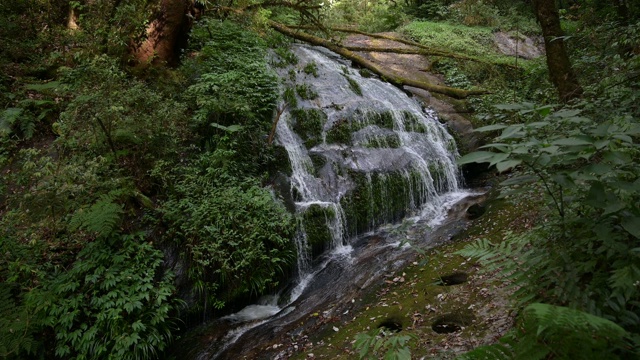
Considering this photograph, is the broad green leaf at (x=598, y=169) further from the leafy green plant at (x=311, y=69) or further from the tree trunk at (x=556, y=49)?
the leafy green plant at (x=311, y=69)

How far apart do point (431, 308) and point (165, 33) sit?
8.40 metres

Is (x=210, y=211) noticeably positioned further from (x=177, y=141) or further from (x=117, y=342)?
(x=117, y=342)

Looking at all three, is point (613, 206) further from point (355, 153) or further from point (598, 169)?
point (355, 153)

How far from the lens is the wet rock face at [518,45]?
16516 millimetres

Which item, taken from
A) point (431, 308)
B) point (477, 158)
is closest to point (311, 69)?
point (431, 308)

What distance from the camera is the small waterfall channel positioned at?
606cm

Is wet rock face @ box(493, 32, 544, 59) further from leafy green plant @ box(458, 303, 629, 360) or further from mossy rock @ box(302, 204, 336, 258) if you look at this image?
leafy green plant @ box(458, 303, 629, 360)

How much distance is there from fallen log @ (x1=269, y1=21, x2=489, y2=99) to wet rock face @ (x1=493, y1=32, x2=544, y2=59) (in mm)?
6224

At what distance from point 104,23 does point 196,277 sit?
19.8 feet

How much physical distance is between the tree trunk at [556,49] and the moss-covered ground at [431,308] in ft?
6.45

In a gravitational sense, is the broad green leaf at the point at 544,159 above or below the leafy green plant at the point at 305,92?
below

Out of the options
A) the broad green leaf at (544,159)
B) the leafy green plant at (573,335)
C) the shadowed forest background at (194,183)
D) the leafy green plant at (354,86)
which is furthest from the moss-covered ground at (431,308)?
the leafy green plant at (354,86)

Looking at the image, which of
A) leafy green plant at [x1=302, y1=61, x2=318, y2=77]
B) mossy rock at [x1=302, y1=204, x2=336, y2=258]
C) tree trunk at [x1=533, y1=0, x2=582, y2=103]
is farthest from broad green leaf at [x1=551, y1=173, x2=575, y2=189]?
leafy green plant at [x1=302, y1=61, x2=318, y2=77]

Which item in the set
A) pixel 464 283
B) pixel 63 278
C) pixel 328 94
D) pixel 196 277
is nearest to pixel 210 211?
pixel 196 277
